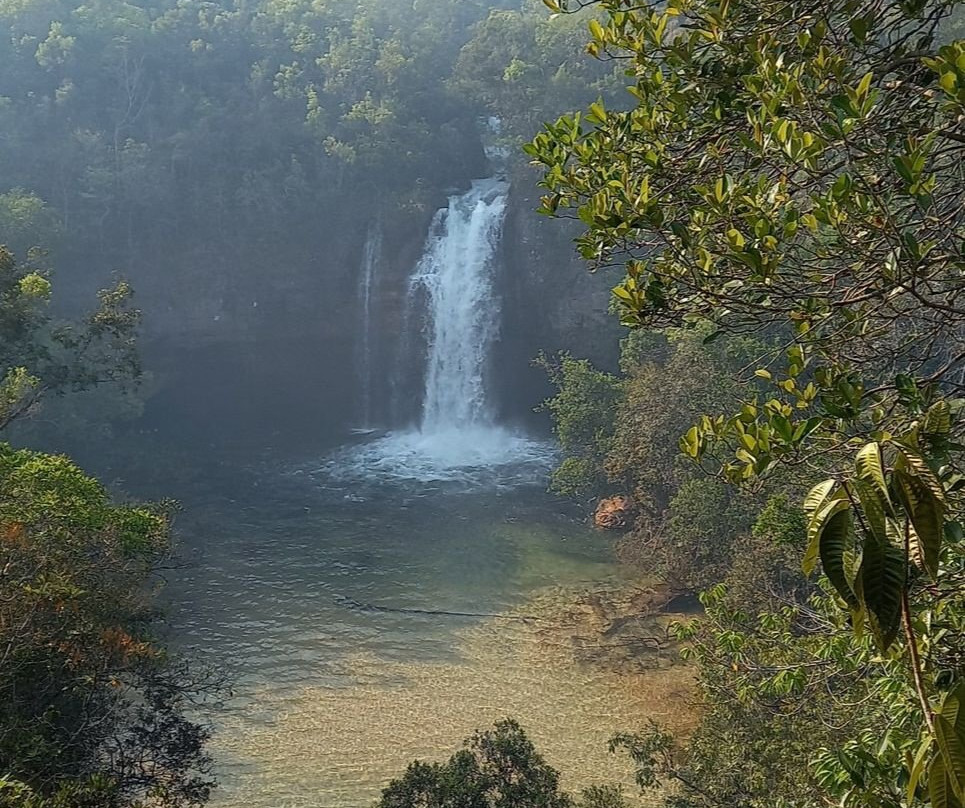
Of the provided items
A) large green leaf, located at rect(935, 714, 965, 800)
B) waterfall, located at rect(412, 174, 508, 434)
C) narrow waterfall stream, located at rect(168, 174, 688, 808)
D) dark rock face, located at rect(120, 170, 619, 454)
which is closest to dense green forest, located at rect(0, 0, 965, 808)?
large green leaf, located at rect(935, 714, 965, 800)

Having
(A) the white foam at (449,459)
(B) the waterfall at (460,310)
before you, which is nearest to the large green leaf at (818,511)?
(A) the white foam at (449,459)

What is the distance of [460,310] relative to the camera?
2309 centimetres

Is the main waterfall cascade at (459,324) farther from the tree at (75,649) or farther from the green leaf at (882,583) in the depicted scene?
the green leaf at (882,583)

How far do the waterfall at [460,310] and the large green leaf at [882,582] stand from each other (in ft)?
72.4

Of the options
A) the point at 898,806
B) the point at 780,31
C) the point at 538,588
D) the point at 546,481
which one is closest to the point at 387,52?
the point at 546,481

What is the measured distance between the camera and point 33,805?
377 centimetres

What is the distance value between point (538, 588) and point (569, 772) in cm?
502

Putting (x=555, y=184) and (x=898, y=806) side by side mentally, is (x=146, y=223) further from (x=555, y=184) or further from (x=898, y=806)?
(x=898, y=806)

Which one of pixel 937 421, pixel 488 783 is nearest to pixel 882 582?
pixel 937 421

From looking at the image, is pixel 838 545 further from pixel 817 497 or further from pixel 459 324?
pixel 459 324

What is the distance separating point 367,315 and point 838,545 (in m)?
23.3

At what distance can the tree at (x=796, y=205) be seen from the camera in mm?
2143

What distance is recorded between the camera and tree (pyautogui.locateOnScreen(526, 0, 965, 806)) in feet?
7.03

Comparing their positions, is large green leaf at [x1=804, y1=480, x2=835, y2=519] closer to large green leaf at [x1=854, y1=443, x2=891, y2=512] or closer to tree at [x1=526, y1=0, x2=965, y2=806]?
large green leaf at [x1=854, y1=443, x2=891, y2=512]
